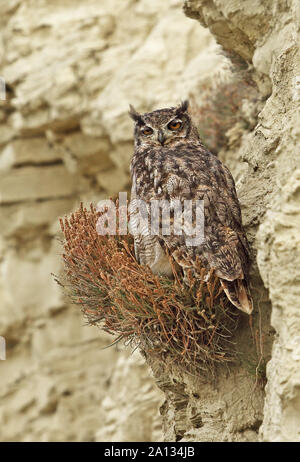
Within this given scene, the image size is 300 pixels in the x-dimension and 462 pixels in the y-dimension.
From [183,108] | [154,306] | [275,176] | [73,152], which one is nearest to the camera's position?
[154,306]

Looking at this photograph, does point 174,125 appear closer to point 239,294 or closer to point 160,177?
point 160,177

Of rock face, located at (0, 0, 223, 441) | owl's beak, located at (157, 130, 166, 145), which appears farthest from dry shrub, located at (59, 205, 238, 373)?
rock face, located at (0, 0, 223, 441)

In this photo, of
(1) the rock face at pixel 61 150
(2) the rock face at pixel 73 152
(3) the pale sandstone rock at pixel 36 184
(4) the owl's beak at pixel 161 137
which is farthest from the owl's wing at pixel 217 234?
(3) the pale sandstone rock at pixel 36 184

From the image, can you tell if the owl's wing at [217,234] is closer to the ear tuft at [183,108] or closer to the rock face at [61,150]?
the ear tuft at [183,108]

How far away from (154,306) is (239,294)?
460 mm

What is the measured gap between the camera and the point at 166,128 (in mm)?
4293

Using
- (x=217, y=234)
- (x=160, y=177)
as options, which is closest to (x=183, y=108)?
(x=160, y=177)

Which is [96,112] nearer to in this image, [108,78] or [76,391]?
[108,78]

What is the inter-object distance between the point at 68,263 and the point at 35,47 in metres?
7.38

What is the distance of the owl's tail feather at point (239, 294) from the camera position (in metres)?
3.21

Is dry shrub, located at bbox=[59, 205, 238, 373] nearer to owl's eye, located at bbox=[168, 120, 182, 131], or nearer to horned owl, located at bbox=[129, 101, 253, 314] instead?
horned owl, located at bbox=[129, 101, 253, 314]

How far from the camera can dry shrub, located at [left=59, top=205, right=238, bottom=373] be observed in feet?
11.2

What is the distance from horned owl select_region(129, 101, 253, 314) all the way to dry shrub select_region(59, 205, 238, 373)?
4.1 inches

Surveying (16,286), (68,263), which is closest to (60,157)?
(16,286)
